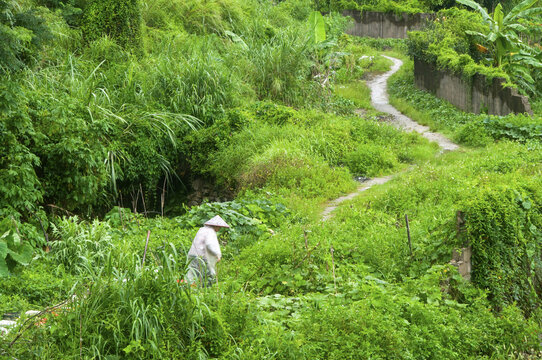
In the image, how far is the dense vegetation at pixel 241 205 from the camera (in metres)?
5.88

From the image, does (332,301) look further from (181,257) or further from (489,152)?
(489,152)

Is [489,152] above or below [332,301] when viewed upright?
below

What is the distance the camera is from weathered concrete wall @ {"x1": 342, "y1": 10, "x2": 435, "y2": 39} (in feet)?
117

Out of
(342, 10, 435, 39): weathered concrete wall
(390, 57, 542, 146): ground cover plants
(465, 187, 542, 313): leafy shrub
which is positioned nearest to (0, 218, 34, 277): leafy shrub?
(465, 187, 542, 313): leafy shrub

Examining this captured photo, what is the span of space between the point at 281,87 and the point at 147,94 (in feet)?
15.0

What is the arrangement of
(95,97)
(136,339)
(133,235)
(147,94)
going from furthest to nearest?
(147,94)
(95,97)
(133,235)
(136,339)

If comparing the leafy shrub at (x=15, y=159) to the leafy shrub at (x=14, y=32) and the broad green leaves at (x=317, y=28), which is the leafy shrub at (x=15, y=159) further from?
the broad green leaves at (x=317, y=28)

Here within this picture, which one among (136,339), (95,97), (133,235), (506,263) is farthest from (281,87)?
(136,339)

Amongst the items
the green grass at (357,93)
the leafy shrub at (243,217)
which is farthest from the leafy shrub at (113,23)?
the leafy shrub at (243,217)

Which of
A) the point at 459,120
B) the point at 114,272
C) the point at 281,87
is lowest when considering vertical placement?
the point at 459,120

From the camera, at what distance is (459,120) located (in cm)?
1834

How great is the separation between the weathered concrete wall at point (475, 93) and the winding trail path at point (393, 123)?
5.62ft

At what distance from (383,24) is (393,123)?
→ 1971 centimetres

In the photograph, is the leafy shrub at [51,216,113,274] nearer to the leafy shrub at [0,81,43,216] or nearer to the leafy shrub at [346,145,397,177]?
the leafy shrub at [0,81,43,216]
